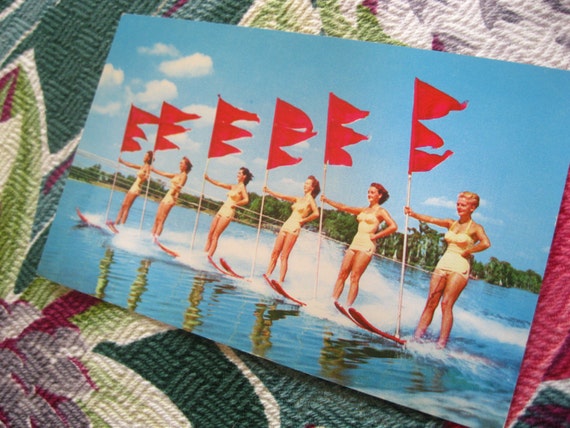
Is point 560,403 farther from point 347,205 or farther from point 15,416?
Answer: point 15,416

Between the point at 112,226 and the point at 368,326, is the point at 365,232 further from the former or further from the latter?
the point at 112,226

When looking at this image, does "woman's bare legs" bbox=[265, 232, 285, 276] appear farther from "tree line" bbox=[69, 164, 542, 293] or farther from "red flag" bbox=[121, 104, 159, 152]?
"red flag" bbox=[121, 104, 159, 152]

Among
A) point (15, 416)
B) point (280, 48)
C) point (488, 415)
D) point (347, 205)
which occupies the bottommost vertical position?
point (15, 416)

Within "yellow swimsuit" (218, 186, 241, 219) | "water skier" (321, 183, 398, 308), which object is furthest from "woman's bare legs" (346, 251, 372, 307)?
"yellow swimsuit" (218, 186, 241, 219)

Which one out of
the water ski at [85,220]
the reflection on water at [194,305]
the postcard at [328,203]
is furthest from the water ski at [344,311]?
the water ski at [85,220]

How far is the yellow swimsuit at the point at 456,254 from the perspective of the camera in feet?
1.26

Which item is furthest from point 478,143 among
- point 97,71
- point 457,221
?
point 97,71

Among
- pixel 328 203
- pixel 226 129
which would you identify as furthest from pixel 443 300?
pixel 226 129

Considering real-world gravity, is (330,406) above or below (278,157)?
below

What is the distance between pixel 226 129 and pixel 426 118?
155 millimetres

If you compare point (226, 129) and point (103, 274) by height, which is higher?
point (226, 129)

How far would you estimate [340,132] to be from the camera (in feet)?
1.36

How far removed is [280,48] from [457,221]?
19 centimetres

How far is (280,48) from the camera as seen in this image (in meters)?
0.44
